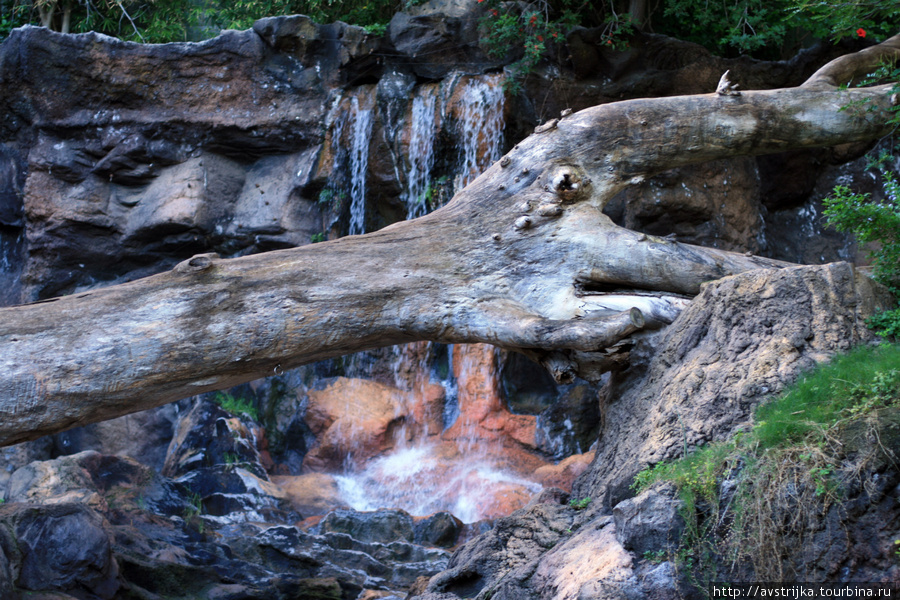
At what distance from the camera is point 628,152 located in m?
5.83

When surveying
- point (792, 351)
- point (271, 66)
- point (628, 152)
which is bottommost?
point (792, 351)

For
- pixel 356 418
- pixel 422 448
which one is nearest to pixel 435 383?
pixel 422 448

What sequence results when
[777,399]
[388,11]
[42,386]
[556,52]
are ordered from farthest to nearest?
[388,11] < [556,52] < [42,386] < [777,399]

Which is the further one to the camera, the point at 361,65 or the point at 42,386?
the point at 361,65

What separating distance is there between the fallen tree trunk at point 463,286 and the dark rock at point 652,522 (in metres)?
1.26

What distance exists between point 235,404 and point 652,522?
7.49 meters

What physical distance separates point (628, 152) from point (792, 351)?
2.70 m

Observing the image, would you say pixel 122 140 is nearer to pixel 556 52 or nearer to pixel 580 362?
pixel 556 52

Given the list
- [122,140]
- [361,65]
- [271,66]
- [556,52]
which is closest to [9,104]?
[122,140]

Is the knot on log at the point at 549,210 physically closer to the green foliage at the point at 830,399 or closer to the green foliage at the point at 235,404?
the green foliage at the point at 830,399

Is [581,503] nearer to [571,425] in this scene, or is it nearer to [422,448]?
[571,425]

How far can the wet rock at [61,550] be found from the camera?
189 inches

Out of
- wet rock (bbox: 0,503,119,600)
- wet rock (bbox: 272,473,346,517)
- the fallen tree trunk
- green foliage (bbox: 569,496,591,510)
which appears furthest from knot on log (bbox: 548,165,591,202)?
wet rock (bbox: 272,473,346,517)

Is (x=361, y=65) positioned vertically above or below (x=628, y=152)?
above
